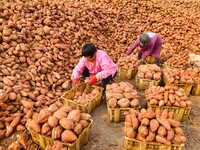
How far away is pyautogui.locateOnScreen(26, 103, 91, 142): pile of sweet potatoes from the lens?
281 cm

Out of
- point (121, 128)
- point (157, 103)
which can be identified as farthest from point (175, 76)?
point (121, 128)

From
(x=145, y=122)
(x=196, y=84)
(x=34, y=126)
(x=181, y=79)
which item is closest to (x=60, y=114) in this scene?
(x=34, y=126)

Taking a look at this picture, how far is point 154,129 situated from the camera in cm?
285

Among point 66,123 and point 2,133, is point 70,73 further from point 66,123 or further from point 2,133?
point 66,123

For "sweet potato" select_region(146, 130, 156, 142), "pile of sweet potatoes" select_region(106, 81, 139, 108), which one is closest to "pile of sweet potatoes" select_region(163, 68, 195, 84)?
"pile of sweet potatoes" select_region(106, 81, 139, 108)

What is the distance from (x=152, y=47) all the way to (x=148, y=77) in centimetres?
101

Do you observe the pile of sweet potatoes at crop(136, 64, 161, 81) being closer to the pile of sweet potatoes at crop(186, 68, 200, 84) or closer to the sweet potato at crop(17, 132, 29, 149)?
the pile of sweet potatoes at crop(186, 68, 200, 84)

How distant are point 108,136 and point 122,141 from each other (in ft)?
0.72

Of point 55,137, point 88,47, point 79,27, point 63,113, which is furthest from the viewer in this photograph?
point 79,27

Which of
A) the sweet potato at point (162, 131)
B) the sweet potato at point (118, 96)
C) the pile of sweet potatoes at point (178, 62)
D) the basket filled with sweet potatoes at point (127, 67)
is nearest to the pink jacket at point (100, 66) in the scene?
the sweet potato at point (118, 96)

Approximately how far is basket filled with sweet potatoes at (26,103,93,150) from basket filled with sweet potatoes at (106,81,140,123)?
63cm

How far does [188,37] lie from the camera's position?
7004 mm

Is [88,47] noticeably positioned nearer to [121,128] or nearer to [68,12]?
[121,128]

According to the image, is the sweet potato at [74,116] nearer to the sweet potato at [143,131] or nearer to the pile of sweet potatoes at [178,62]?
the sweet potato at [143,131]
